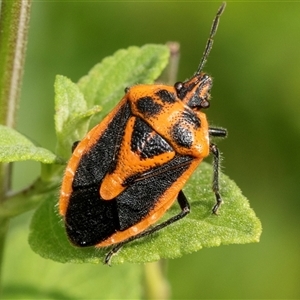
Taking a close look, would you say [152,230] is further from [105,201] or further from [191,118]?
[191,118]

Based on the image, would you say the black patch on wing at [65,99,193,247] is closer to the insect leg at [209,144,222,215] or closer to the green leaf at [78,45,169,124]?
the insect leg at [209,144,222,215]

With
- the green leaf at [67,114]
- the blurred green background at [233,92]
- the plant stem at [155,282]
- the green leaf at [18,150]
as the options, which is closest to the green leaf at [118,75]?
the green leaf at [67,114]

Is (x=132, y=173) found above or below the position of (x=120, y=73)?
below

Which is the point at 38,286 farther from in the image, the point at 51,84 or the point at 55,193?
the point at 51,84

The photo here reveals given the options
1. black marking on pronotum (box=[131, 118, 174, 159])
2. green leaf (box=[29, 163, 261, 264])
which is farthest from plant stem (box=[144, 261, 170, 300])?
black marking on pronotum (box=[131, 118, 174, 159])

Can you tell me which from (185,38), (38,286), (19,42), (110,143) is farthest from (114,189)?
(185,38)

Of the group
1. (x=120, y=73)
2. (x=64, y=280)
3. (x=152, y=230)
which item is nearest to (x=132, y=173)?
(x=152, y=230)

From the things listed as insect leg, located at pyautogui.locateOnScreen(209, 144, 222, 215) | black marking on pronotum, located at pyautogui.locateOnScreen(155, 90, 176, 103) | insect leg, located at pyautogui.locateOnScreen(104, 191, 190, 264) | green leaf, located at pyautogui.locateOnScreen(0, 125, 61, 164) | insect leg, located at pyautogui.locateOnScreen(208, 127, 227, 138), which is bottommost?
insect leg, located at pyautogui.locateOnScreen(104, 191, 190, 264)
